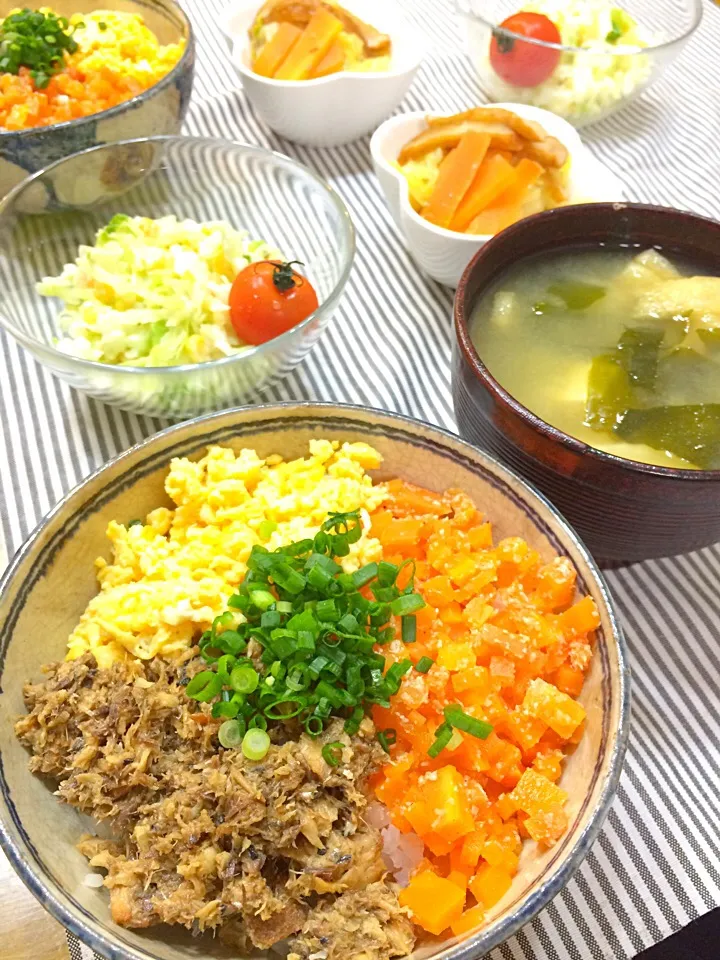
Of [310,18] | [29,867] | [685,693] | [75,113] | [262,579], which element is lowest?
[685,693]

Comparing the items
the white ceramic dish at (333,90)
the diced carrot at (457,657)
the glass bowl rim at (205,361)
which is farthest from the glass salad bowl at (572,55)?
the diced carrot at (457,657)

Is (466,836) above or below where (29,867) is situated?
below

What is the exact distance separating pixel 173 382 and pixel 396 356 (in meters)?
0.72

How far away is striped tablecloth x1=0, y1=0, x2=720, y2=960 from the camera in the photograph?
4.53 ft

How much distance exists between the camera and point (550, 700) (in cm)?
130

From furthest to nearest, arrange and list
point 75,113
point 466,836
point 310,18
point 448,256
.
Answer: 1. point 310,18
2. point 75,113
3. point 448,256
4. point 466,836

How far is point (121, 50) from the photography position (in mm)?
2508

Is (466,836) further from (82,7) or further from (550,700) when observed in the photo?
(82,7)

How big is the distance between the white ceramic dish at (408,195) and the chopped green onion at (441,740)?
136 centimetres

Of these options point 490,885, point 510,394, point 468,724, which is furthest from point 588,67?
point 490,885

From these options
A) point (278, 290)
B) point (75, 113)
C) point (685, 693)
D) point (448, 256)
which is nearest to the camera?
point (685, 693)

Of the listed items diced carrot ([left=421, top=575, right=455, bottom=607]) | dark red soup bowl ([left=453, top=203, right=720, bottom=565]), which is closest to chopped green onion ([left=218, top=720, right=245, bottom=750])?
diced carrot ([left=421, top=575, right=455, bottom=607])

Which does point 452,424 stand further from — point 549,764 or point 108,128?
point 108,128

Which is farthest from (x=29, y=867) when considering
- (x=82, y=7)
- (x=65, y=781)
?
(x=82, y=7)
